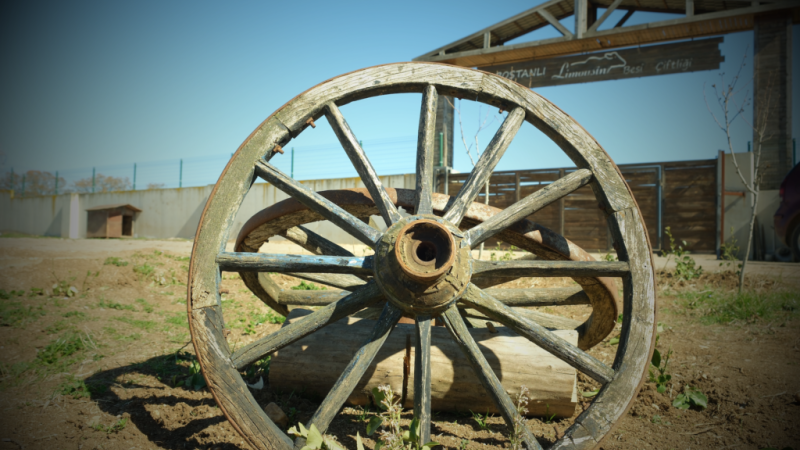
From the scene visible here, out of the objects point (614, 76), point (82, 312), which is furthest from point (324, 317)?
point (614, 76)

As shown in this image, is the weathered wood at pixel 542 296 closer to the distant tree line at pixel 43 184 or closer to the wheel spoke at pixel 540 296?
the wheel spoke at pixel 540 296

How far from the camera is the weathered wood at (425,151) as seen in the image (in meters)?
2.01

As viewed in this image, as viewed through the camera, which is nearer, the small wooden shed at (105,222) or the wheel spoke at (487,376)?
the wheel spoke at (487,376)

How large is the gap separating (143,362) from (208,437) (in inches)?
45.8

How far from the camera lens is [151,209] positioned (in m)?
16.2

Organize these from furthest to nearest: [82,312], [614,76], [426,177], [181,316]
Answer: [614,76]
[181,316]
[82,312]
[426,177]

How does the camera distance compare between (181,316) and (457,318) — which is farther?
(181,316)

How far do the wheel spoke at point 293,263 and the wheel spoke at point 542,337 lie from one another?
490 mm

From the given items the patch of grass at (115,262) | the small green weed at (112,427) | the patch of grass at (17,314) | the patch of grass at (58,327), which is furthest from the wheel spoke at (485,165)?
the patch of grass at (115,262)

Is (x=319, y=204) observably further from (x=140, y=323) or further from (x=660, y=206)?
(x=660, y=206)

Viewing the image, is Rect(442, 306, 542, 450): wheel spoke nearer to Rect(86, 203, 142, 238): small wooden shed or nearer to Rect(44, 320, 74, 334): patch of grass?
Rect(44, 320, 74, 334): patch of grass

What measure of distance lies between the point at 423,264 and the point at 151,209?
56.6 feet

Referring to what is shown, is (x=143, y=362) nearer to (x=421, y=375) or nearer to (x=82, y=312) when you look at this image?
(x=82, y=312)

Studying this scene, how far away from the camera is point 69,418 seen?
2102mm
